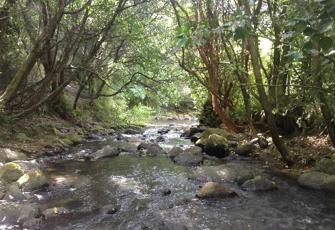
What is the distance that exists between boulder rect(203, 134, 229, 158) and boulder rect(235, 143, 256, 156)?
1.17 ft

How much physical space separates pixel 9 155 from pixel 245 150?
253 inches

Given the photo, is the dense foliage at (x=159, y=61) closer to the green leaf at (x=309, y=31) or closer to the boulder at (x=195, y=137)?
the boulder at (x=195, y=137)

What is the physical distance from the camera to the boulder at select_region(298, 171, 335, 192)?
739 cm

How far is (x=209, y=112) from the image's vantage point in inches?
745

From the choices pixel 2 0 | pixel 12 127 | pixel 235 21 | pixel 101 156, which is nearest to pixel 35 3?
pixel 2 0

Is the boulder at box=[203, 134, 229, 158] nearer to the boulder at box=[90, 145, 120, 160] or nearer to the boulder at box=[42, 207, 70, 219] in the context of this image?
the boulder at box=[90, 145, 120, 160]

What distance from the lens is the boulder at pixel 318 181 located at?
24.3ft

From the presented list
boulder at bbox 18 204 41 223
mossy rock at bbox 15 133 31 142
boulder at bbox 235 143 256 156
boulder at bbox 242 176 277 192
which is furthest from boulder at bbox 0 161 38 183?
boulder at bbox 235 143 256 156

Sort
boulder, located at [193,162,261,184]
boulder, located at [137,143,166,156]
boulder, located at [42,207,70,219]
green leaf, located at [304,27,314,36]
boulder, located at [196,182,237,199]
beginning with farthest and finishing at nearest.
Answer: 1. boulder, located at [137,143,166,156]
2. boulder, located at [193,162,261,184]
3. boulder, located at [196,182,237,199]
4. boulder, located at [42,207,70,219]
5. green leaf, located at [304,27,314,36]

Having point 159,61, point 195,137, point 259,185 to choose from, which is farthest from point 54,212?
point 195,137

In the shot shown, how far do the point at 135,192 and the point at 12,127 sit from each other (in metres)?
5.43

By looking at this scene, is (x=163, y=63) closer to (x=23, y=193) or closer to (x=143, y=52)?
(x=143, y=52)

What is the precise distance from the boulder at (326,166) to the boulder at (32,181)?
5.72 m

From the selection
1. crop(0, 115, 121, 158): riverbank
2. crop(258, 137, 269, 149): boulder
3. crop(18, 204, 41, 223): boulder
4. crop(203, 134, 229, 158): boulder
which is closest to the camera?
crop(18, 204, 41, 223): boulder
